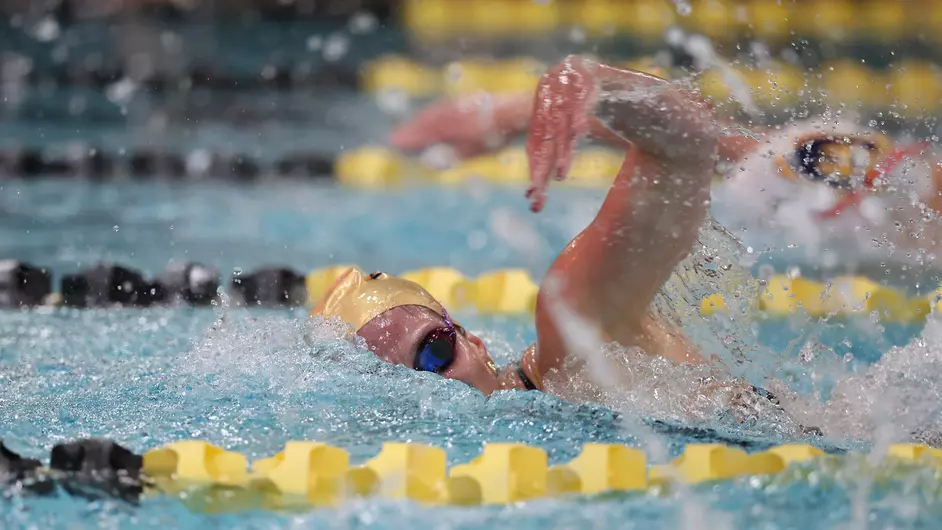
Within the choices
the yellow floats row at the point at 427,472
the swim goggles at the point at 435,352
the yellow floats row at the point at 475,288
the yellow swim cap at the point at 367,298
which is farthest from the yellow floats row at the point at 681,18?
the yellow floats row at the point at 427,472

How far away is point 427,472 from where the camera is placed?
1778 millimetres

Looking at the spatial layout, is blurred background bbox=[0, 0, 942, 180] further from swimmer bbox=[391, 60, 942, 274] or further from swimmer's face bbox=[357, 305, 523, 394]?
swimmer's face bbox=[357, 305, 523, 394]

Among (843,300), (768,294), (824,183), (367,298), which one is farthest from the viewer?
(843,300)

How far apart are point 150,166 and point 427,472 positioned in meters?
3.30

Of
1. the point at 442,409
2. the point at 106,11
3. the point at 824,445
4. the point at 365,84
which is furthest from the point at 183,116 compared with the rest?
the point at 824,445

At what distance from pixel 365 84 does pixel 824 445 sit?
176 inches

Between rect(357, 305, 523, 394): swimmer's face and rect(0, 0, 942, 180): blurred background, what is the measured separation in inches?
110

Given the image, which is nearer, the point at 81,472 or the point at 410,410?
the point at 81,472

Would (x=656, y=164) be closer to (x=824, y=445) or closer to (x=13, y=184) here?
(x=824, y=445)

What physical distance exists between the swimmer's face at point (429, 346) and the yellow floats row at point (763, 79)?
3.46m

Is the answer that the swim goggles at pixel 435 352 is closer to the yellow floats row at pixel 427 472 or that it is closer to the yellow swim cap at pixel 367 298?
the yellow swim cap at pixel 367 298

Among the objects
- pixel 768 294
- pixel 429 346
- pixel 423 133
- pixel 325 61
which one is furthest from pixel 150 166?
pixel 429 346

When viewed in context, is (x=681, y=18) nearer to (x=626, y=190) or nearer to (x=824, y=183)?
(x=824, y=183)

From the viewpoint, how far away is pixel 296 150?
5254mm
